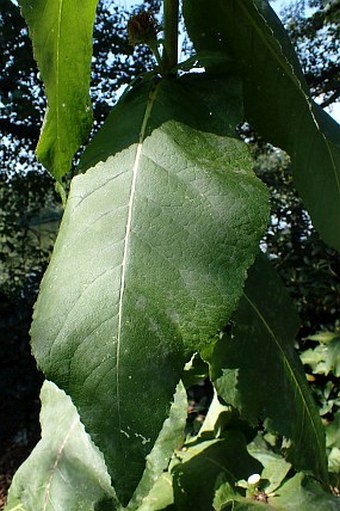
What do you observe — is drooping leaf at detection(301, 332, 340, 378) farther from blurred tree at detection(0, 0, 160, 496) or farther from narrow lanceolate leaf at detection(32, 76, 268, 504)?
narrow lanceolate leaf at detection(32, 76, 268, 504)

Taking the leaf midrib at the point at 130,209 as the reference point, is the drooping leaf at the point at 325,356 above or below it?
below

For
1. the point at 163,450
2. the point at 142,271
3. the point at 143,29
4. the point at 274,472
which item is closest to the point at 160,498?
the point at 163,450

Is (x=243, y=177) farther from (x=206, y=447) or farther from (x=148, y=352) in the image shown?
(x=206, y=447)

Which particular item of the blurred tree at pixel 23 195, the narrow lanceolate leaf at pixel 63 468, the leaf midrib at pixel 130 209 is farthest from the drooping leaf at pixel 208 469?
the blurred tree at pixel 23 195

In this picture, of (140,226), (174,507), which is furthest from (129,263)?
(174,507)

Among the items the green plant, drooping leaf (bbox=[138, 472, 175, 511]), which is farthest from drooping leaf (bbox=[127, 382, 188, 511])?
drooping leaf (bbox=[138, 472, 175, 511])

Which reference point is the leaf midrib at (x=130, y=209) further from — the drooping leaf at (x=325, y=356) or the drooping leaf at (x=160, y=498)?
the drooping leaf at (x=325, y=356)
